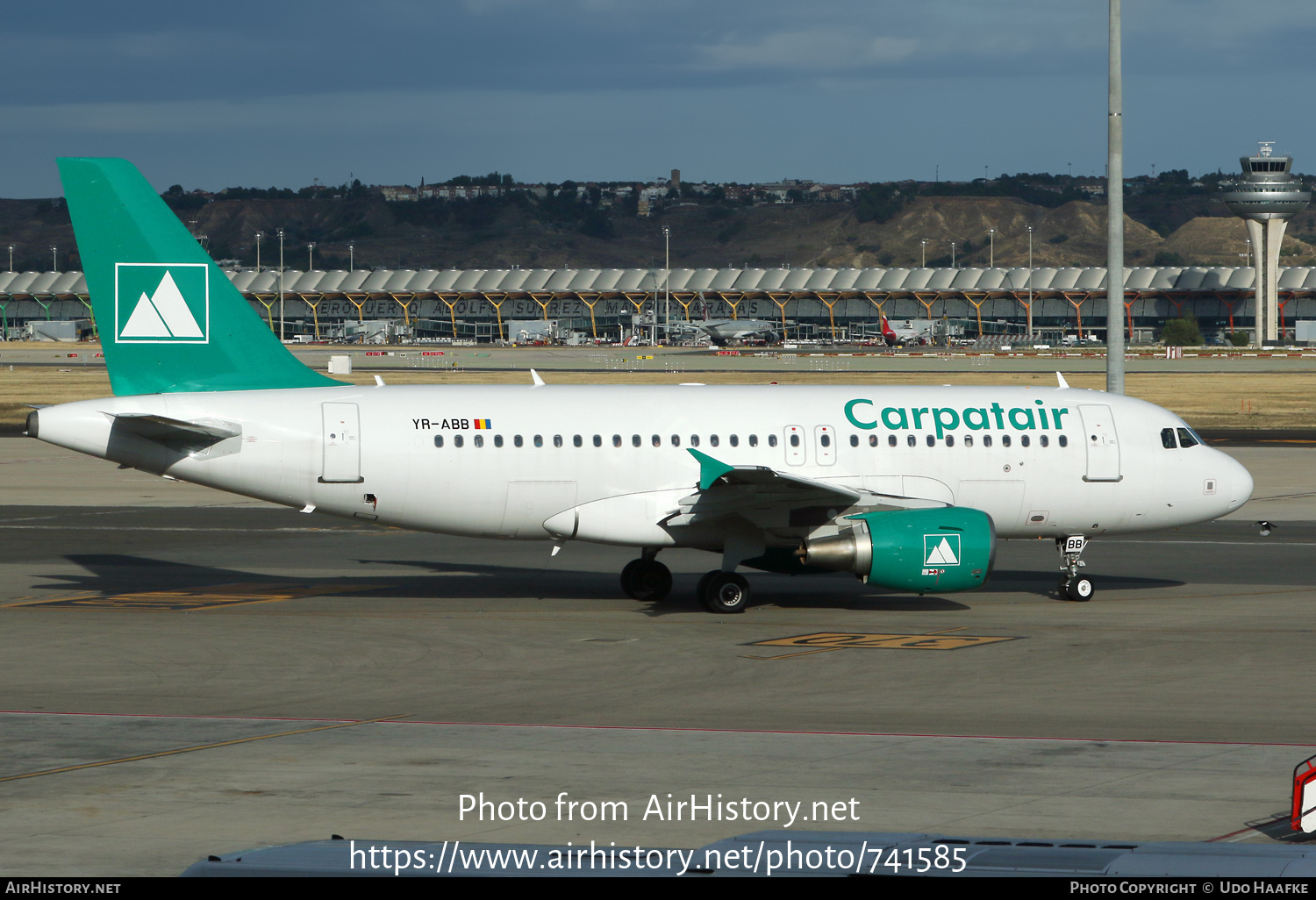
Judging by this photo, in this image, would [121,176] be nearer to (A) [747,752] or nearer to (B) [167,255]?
(B) [167,255]

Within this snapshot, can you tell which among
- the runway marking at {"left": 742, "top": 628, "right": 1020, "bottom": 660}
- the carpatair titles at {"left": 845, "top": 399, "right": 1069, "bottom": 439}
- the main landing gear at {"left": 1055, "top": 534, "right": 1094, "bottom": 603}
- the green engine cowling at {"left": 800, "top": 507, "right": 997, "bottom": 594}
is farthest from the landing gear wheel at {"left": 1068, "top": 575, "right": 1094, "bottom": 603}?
the runway marking at {"left": 742, "top": 628, "right": 1020, "bottom": 660}

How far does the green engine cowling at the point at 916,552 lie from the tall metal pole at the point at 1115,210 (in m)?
12.1

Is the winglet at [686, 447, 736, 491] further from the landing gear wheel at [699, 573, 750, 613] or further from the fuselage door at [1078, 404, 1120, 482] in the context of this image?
the fuselage door at [1078, 404, 1120, 482]

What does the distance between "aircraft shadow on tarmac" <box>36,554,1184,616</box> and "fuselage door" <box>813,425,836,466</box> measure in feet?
8.89

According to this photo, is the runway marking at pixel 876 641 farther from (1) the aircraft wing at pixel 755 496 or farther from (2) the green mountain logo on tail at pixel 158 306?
(2) the green mountain logo on tail at pixel 158 306

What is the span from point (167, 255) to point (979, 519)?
15.1 meters

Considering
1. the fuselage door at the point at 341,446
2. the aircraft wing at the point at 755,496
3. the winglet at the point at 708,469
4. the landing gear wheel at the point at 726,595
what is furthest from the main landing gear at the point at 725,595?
the fuselage door at the point at 341,446

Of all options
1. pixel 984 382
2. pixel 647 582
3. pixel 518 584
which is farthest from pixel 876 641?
pixel 984 382

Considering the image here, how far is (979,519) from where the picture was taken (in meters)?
25.4

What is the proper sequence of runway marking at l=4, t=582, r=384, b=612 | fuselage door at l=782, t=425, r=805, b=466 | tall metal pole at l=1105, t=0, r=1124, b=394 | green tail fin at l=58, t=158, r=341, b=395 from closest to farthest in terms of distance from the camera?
green tail fin at l=58, t=158, r=341, b=395, runway marking at l=4, t=582, r=384, b=612, fuselage door at l=782, t=425, r=805, b=466, tall metal pole at l=1105, t=0, r=1124, b=394

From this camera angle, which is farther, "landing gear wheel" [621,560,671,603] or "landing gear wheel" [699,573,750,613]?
"landing gear wheel" [621,560,671,603]

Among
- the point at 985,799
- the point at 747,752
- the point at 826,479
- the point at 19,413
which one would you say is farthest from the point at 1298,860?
the point at 19,413

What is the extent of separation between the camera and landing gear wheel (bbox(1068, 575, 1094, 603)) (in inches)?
1095

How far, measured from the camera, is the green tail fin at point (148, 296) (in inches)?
1032
